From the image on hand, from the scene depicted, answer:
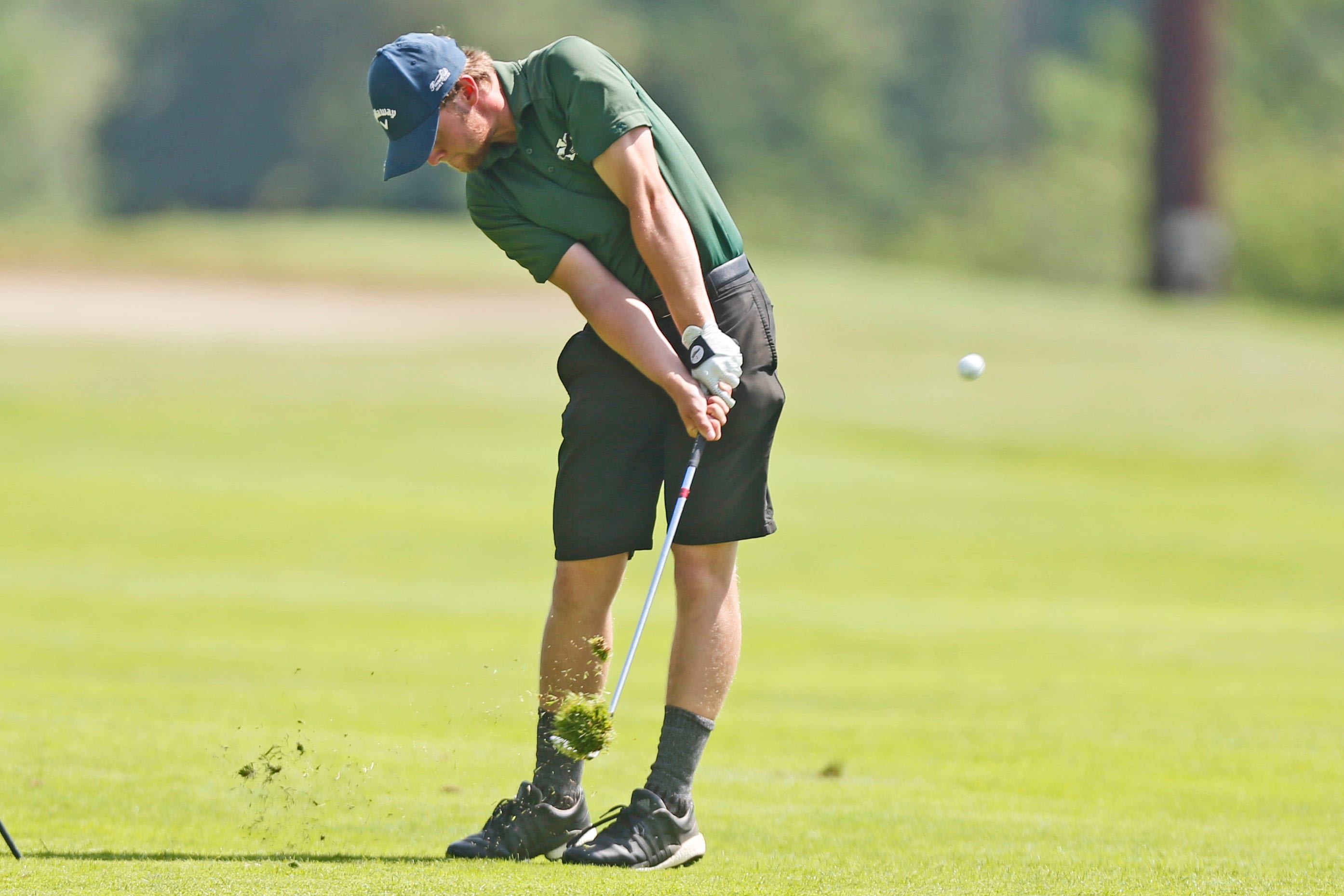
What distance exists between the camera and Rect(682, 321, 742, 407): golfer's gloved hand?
4.15 metres

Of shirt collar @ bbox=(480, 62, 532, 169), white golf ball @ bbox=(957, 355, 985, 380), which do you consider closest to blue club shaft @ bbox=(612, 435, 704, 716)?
shirt collar @ bbox=(480, 62, 532, 169)

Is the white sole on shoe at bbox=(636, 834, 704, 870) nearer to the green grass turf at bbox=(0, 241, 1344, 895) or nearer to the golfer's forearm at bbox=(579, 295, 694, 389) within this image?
the green grass turf at bbox=(0, 241, 1344, 895)

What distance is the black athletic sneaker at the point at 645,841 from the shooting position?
412cm

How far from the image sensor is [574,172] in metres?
4.25

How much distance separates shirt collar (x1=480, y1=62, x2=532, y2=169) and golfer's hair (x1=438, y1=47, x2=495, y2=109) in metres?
0.02

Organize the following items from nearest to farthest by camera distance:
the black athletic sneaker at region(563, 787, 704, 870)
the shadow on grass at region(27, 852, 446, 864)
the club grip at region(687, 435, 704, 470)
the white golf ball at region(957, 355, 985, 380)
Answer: the shadow on grass at region(27, 852, 446, 864) → the black athletic sneaker at region(563, 787, 704, 870) → the club grip at region(687, 435, 704, 470) → the white golf ball at region(957, 355, 985, 380)

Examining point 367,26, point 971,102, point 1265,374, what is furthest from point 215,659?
point 971,102

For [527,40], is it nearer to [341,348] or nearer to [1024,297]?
[1024,297]

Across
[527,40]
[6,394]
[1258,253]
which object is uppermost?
[527,40]

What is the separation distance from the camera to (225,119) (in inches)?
2175

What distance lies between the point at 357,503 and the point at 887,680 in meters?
6.70

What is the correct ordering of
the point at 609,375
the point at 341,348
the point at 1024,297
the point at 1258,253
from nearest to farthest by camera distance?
the point at 609,375, the point at 341,348, the point at 1024,297, the point at 1258,253

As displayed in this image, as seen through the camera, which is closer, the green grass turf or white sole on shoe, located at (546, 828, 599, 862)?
white sole on shoe, located at (546, 828, 599, 862)

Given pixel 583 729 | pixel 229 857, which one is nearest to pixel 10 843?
pixel 229 857
